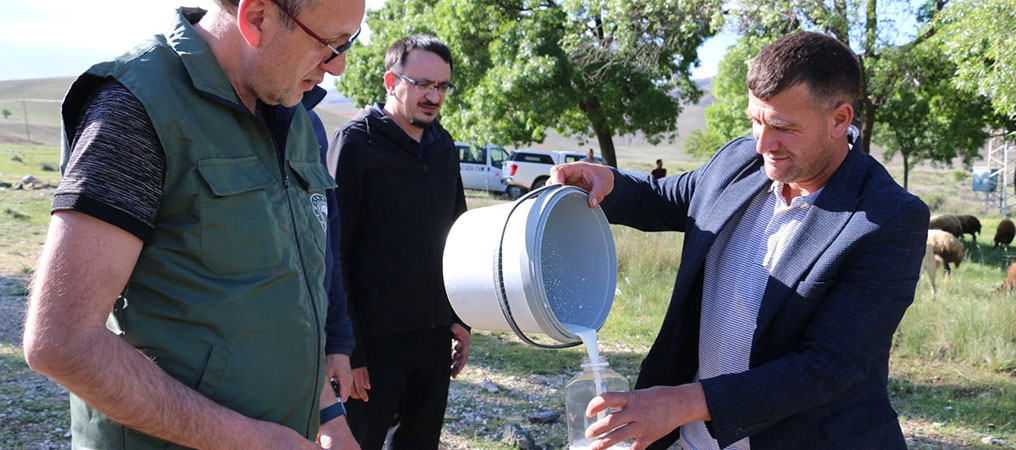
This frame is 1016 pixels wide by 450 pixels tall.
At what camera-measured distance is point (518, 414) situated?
5.09 m

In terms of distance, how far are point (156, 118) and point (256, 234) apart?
265mm

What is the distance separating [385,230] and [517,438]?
2015mm

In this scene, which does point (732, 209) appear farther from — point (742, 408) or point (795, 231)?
point (742, 408)

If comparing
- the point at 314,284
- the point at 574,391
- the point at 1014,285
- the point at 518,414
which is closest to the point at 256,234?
the point at 314,284

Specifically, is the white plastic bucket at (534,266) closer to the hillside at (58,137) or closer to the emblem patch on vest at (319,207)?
the emblem patch on vest at (319,207)

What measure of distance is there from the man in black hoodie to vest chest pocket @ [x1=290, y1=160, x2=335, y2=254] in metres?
1.22

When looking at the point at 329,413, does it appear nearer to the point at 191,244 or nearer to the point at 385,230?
the point at 191,244

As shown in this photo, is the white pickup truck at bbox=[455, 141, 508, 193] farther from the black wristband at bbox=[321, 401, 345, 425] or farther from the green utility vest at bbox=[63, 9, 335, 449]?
the green utility vest at bbox=[63, 9, 335, 449]

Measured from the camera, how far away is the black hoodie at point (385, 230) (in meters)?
3.00

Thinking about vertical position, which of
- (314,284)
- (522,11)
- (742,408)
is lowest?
(742,408)

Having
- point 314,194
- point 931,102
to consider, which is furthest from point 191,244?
point 931,102

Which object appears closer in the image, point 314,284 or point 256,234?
point 256,234

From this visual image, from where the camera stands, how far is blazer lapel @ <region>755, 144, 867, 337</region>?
1.94 m

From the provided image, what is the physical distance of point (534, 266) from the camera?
178 centimetres
